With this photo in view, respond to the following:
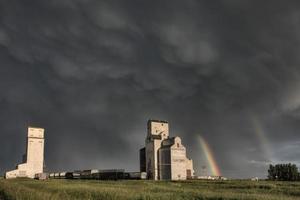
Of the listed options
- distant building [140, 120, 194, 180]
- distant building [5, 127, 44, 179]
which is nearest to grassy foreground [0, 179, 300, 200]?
distant building [140, 120, 194, 180]

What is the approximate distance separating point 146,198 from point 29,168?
14327 cm

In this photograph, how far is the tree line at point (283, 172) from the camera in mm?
129000

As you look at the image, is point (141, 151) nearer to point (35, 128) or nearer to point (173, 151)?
point (173, 151)

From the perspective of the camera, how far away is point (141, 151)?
148000 millimetres

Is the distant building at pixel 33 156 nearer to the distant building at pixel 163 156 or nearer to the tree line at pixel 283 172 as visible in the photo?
the distant building at pixel 163 156

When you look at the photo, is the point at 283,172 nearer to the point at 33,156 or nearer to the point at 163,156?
the point at 163,156

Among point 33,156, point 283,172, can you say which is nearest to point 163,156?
point 283,172

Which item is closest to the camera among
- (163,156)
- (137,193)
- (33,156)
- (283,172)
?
(137,193)

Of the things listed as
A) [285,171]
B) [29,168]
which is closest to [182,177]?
[285,171]

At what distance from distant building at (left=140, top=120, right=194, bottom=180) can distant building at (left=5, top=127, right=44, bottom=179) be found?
63.0 m

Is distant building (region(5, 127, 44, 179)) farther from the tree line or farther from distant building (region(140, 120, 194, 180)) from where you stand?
the tree line

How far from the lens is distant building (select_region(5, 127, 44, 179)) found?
162 metres

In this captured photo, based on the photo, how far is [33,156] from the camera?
16762 centimetres

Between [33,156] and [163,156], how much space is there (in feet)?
244
